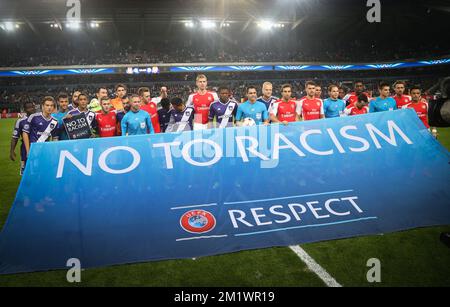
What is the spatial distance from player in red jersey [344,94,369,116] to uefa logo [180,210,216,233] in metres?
6.19

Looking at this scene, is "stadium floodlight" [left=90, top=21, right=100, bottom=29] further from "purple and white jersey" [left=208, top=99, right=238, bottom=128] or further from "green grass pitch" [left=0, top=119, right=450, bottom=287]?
"green grass pitch" [left=0, top=119, right=450, bottom=287]

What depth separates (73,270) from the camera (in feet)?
10.6

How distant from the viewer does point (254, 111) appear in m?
6.82

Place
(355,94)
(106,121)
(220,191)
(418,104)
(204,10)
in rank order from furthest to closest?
Result: (204,10) < (355,94) < (418,104) < (106,121) < (220,191)

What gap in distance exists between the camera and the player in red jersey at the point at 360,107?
8188 mm

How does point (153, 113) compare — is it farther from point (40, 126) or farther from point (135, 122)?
point (40, 126)

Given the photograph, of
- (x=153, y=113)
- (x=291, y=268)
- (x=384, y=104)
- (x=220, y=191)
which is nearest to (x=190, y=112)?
(x=153, y=113)

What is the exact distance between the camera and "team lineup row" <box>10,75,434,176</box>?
6.29m

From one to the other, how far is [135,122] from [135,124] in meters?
0.04

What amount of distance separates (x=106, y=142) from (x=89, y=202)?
1.06m

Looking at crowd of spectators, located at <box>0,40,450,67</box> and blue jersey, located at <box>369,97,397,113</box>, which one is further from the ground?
crowd of spectators, located at <box>0,40,450,67</box>

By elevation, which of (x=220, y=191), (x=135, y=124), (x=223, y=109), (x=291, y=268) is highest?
(x=223, y=109)

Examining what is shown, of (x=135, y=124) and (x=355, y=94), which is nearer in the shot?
(x=135, y=124)

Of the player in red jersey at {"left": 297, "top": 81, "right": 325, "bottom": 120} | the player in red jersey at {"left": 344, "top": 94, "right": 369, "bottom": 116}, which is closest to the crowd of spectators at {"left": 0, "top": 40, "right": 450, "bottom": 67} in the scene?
the player in red jersey at {"left": 344, "top": 94, "right": 369, "bottom": 116}
